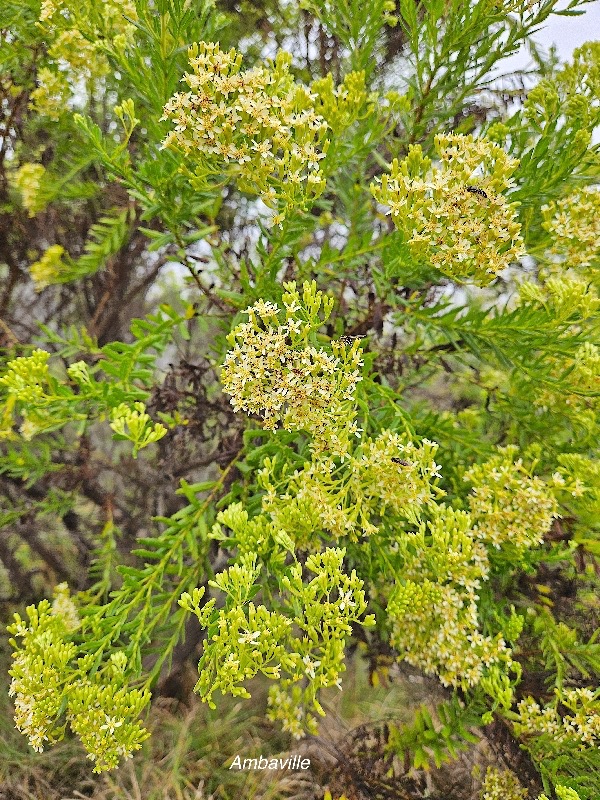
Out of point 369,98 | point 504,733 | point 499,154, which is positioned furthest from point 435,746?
point 369,98

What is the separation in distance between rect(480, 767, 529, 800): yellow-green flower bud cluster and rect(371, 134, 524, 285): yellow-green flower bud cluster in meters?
1.31

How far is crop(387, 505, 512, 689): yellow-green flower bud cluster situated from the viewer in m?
1.08

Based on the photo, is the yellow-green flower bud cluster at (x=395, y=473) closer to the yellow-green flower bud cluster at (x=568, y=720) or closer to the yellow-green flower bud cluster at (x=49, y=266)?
the yellow-green flower bud cluster at (x=568, y=720)

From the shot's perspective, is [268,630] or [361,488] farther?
[361,488]

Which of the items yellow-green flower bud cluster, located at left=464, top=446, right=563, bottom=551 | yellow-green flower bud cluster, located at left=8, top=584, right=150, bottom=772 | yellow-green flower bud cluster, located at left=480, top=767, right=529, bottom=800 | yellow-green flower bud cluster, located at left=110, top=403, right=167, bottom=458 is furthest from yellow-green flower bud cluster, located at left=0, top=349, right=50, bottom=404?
A: yellow-green flower bud cluster, located at left=480, top=767, right=529, bottom=800

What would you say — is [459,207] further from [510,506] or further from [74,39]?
[74,39]

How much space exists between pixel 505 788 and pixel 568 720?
1.06 feet

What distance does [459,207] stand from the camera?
94cm

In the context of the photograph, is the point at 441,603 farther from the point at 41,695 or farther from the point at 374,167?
the point at 374,167

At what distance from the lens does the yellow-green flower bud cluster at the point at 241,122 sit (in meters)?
0.90

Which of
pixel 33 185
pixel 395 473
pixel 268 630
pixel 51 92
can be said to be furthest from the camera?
pixel 33 185

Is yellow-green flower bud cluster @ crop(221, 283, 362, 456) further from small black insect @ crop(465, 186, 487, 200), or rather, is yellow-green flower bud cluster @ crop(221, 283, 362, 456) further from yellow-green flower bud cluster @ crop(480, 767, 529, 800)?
yellow-green flower bud cluster @ crop(480, 767, 529, 800)

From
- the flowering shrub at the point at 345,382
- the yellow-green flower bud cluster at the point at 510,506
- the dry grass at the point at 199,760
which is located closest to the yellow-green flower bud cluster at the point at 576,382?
the flowering shrub at the point at 345,382

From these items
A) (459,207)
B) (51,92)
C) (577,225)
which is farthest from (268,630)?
(51,92)
